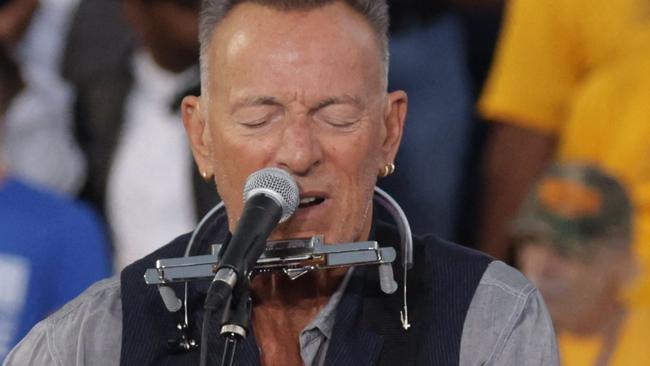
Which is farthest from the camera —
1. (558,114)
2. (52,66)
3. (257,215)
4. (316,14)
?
(52,66)

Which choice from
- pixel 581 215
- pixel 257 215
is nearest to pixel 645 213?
pixel 581 215

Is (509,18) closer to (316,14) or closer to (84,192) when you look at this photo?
(84,192)

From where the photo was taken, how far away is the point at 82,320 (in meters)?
3.26

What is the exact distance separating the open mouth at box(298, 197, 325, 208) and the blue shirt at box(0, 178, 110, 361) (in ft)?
6.91

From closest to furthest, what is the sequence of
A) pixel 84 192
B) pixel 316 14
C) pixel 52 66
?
pixel 316 14 → pixel 84 192 → pixel 52 66

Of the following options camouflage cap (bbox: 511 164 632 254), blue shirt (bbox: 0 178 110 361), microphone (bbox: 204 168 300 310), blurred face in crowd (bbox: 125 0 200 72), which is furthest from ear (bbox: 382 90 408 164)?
blurred face in crowd (bbox: 125 0 200 72)

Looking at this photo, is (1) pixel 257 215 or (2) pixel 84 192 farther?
(2) pixel 84 192

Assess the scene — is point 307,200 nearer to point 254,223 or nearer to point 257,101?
point 257,101

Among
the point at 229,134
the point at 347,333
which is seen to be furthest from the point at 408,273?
the point at 229,134

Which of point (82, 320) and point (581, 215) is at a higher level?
point (82, 320)

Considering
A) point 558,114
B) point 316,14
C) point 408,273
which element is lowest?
point 558,114

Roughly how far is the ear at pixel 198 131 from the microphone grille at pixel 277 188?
0.47m

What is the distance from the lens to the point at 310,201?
3.03 m

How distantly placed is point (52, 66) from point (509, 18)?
75.4 inches
